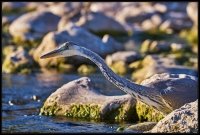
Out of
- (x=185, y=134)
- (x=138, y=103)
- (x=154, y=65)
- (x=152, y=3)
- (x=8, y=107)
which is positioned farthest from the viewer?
(x=152, y=3)

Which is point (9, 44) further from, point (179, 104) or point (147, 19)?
point (179, 104)

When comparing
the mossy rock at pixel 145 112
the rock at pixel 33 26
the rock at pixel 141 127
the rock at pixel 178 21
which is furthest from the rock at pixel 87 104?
the rock at pixel 178 21

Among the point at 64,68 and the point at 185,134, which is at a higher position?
the point at 64,68

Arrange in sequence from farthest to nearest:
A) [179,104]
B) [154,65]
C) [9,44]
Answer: [9,44] < [154,65] < [179,104]

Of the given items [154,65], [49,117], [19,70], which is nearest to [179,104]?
[49,117]

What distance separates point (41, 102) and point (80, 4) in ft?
85.8

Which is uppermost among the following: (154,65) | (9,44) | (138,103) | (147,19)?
(147,19)

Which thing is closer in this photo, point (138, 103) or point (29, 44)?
point (138, 103)

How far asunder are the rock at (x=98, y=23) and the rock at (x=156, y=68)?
1020cm

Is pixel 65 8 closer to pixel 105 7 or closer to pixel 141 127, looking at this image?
pixel 105 7

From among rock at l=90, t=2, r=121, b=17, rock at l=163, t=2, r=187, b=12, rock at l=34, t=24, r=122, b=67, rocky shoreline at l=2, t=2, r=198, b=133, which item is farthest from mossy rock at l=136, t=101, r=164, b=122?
rock at l=163, t=2, r=187, b=12

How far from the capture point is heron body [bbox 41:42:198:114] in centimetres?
1148

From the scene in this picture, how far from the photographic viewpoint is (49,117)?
1368 cm

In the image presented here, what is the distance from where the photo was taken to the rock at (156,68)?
20797 millimetres
